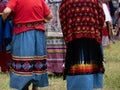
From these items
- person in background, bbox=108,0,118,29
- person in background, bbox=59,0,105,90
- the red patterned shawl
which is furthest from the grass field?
person in background, bbox=108,0,118,29

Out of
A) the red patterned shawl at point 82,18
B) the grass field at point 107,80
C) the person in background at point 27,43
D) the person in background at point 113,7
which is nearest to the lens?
the red patterned shawl at point 82,18

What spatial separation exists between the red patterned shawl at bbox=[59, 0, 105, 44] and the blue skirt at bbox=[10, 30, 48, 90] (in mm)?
787

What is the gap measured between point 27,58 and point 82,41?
0.99 meters

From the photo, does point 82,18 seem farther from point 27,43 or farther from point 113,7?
A: point 113,7

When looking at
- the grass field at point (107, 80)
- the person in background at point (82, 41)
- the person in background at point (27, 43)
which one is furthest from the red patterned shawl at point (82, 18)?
the grass field at point (107, 80)

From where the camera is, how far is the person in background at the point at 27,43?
610 cm

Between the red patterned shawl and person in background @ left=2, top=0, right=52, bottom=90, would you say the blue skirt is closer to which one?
person in background @ left=2, top=0, right=52, bottom=90

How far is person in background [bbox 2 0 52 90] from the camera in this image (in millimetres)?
6102

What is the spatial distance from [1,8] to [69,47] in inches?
142

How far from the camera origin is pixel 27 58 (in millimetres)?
6141

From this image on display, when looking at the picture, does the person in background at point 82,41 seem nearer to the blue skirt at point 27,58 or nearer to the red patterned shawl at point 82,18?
the red patterned shawl at point 82,18

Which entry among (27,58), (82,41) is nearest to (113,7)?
(27,58)

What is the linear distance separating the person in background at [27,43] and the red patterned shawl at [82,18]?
75 cm

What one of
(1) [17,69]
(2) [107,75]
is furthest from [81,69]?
(2) [107,75]
